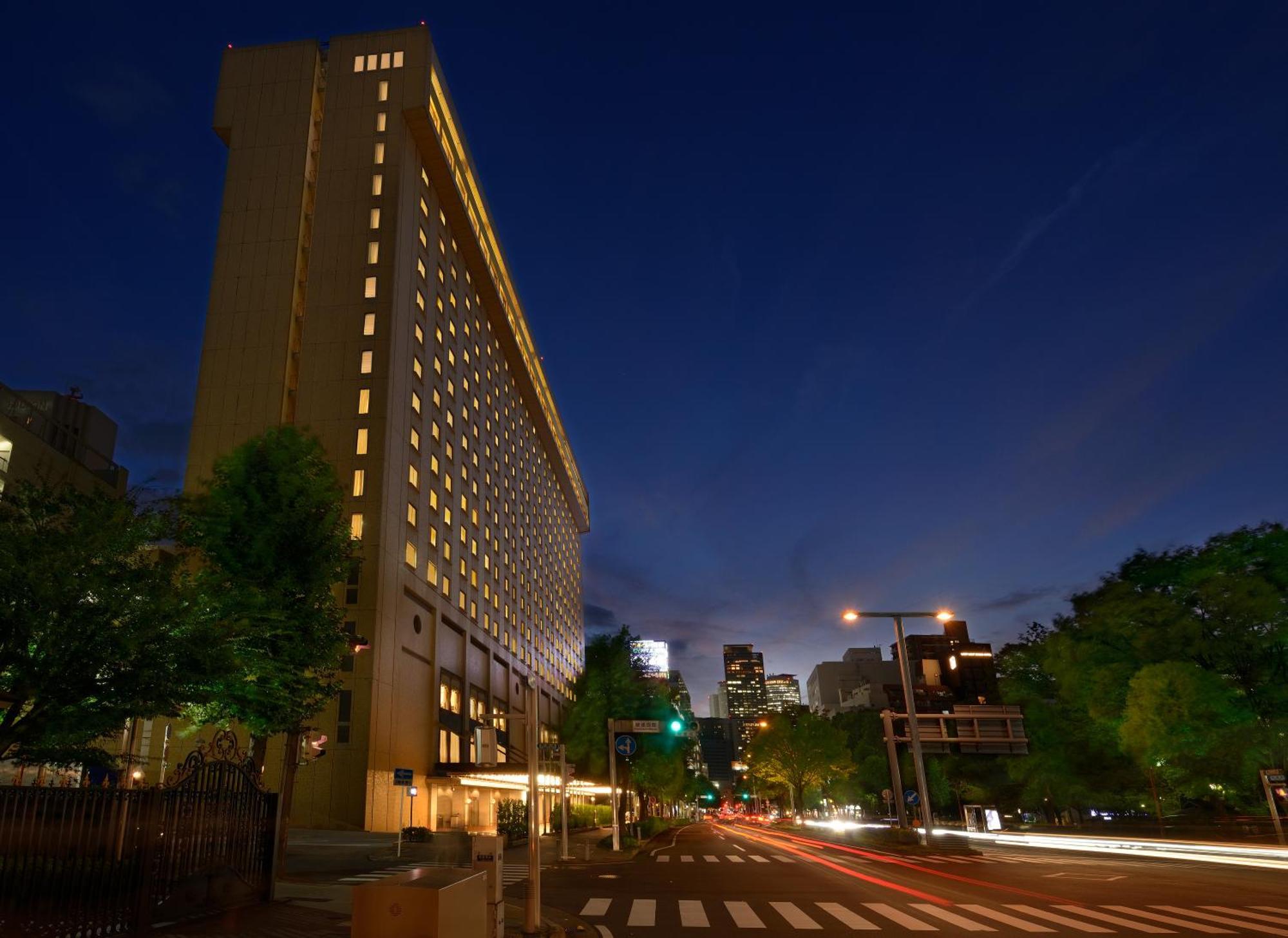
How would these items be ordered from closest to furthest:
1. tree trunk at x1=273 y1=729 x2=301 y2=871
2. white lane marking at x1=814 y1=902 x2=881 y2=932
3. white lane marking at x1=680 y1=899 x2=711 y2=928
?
white lane marking at x1=814 y1=902 x2=881 y2=932, white lane marking at x1=680 y1=899 x2=711 y2=928, tree trunk at x1=273 y1=729 x2=301 y2=871

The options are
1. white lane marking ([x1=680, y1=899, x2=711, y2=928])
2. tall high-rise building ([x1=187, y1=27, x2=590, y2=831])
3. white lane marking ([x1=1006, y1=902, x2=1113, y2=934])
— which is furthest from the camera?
tall high-rise building ([x1=187, y1=27, x2=590, y2=831])

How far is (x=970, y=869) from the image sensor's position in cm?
2511

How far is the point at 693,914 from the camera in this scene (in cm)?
1544

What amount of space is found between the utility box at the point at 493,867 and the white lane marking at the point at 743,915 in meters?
5.17

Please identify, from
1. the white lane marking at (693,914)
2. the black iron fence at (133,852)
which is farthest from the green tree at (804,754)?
the black iron fence at (133,852)

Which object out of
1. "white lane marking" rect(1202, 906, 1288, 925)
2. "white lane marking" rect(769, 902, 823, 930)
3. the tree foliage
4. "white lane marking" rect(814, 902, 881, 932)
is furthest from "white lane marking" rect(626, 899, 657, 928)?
the tree foliage

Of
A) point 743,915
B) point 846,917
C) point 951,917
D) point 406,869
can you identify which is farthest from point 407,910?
point 406,869

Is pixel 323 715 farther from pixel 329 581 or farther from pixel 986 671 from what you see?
pixel 986 671

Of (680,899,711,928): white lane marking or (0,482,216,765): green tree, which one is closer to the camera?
(0,482,216,765): green tree

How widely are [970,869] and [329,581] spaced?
22.2 m

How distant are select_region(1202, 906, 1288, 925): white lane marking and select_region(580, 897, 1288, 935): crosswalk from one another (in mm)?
19

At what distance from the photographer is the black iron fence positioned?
10.7 metres

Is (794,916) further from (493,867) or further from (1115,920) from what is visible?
(493,867)

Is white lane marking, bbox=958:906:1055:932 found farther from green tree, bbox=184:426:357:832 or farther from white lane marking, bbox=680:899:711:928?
green tree, bbox=184:426:357:832
